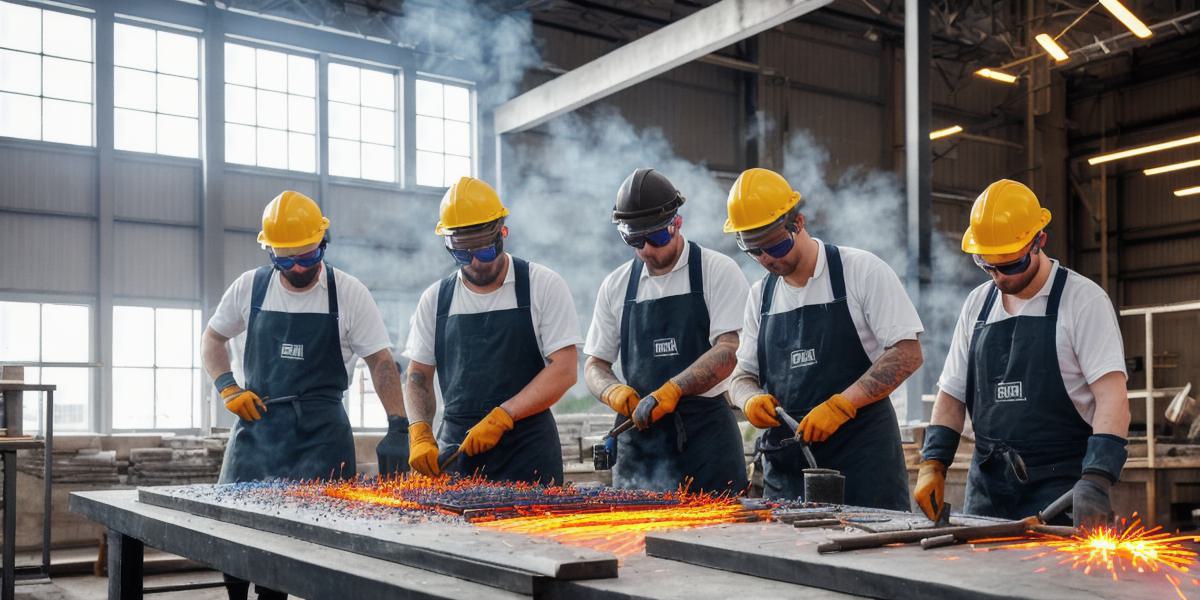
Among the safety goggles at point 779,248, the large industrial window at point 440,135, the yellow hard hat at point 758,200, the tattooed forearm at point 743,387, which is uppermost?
the large industrial window at point 440,135

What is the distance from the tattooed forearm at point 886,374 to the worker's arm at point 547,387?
992mm

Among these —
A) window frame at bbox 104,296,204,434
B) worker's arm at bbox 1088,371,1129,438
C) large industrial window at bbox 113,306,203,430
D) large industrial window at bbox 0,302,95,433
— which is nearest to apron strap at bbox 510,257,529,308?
worker's arm at bbox 1088,371,1129,438

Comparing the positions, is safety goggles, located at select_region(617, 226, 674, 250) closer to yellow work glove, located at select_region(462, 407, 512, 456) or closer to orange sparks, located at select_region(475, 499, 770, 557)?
yellow work glove, located at select_region(462, 407, 512, 456)

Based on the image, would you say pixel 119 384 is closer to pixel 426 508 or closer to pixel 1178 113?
pixel 426 508

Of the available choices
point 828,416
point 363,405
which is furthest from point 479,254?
point 363,405

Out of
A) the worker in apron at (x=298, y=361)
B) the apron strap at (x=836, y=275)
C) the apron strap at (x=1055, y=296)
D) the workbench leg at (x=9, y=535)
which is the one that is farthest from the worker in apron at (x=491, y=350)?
the workbench leg at (x=9, y=535)

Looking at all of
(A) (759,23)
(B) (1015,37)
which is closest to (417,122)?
(A) (759,23)

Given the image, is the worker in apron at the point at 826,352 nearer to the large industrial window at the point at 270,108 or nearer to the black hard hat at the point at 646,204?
the black hard hat at the point at 646,204

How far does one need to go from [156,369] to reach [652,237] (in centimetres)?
1096

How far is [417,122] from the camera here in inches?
576

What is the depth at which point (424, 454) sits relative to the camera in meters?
3.70

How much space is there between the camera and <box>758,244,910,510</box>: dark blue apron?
327cm

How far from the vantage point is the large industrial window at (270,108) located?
13516 millimetres

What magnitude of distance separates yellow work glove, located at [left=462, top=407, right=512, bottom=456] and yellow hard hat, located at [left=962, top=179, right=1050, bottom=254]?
1.57m
